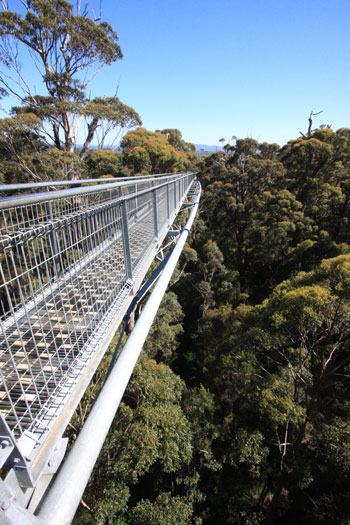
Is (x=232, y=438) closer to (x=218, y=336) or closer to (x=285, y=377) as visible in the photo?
(x=285, y=377)

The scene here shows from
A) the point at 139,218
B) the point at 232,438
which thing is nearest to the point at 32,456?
the point at 139,218

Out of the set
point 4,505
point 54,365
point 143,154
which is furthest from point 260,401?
point 143,154

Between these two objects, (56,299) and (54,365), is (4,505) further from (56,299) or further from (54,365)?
(56,299)

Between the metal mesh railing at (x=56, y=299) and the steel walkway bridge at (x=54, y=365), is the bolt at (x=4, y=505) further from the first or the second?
the metal mesh railing at (x=56, y=299)

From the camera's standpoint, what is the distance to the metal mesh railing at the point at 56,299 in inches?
43.7

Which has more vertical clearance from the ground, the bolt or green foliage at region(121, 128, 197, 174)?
green foliage at region(121, 128, 197, 174)

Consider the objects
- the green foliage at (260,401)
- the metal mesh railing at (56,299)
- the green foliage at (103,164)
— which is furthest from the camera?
the green foliage at (103,164)

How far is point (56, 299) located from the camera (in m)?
2.06

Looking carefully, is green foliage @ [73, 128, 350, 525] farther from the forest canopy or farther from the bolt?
the bolt

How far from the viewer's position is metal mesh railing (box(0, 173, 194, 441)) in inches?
43.7

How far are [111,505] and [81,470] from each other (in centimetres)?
608

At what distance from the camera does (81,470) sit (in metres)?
0.84

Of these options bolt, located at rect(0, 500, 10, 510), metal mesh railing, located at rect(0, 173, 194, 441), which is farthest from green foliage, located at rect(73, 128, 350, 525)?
bolt, located at rect(0, 500, 10, 510)

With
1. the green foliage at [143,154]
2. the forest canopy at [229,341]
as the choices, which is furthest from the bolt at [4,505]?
the green foliage at [143,154]
